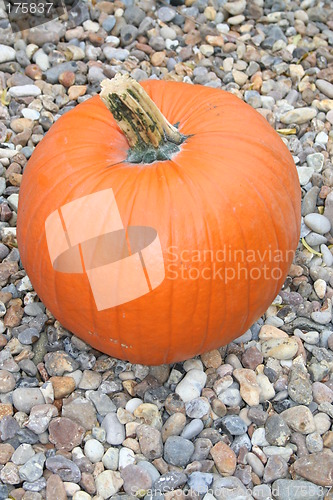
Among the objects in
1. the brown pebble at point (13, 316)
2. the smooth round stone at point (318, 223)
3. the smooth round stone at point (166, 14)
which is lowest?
the brown pebble at point (13, 316)

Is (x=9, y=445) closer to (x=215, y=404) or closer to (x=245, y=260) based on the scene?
(x=215, y=404)

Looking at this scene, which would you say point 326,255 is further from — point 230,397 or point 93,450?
point 93,450

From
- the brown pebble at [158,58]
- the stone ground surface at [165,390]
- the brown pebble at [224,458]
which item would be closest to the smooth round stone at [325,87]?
the stone ground surface at [165,390]


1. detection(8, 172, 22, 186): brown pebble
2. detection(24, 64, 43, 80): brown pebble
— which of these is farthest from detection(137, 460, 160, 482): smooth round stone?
detection(24, 64, 43, 80): brown pebble

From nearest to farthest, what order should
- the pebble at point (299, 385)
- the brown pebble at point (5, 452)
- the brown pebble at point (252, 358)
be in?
the brown pebble at point (5, 452), the pebble at point (299, 385), the brown pebble at point (252, 358)

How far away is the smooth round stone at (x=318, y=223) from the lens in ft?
9.25

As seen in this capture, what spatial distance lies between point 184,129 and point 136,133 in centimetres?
22

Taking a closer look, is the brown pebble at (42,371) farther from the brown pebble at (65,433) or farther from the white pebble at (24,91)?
the white pebble at (24,91)

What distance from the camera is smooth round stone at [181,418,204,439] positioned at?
2.15m

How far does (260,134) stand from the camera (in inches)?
86.0

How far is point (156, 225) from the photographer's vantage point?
1940mm

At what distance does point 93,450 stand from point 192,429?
333 mm

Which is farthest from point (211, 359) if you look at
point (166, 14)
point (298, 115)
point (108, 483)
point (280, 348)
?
point (166, 14)

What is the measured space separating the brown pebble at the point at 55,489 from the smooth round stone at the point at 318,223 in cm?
151
